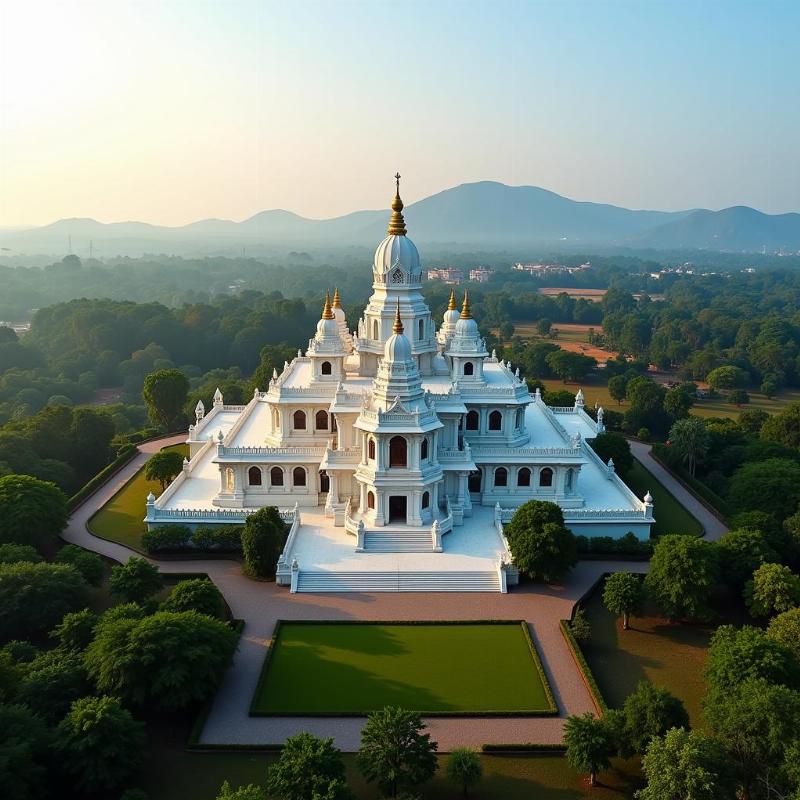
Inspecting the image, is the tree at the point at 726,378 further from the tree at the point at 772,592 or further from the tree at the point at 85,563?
the tree at the point at 85,563

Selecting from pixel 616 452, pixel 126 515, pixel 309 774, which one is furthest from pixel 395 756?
pixel 616 452

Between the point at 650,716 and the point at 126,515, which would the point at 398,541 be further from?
the point at 126,515

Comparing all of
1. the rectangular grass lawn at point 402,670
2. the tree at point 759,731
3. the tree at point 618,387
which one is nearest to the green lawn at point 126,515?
the rectangular grass lawn at point 402,670

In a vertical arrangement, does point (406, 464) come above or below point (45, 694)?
above

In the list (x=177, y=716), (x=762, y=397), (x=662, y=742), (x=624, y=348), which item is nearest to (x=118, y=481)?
(x=177, y=716)

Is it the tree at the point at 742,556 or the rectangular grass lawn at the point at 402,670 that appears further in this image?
the tree at the point at 742,556

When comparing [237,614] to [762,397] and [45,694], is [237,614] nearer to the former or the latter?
[45,694]

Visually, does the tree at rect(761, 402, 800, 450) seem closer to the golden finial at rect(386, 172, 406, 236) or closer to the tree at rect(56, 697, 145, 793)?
the golden finial at rect(386, 172, 406, 236)
